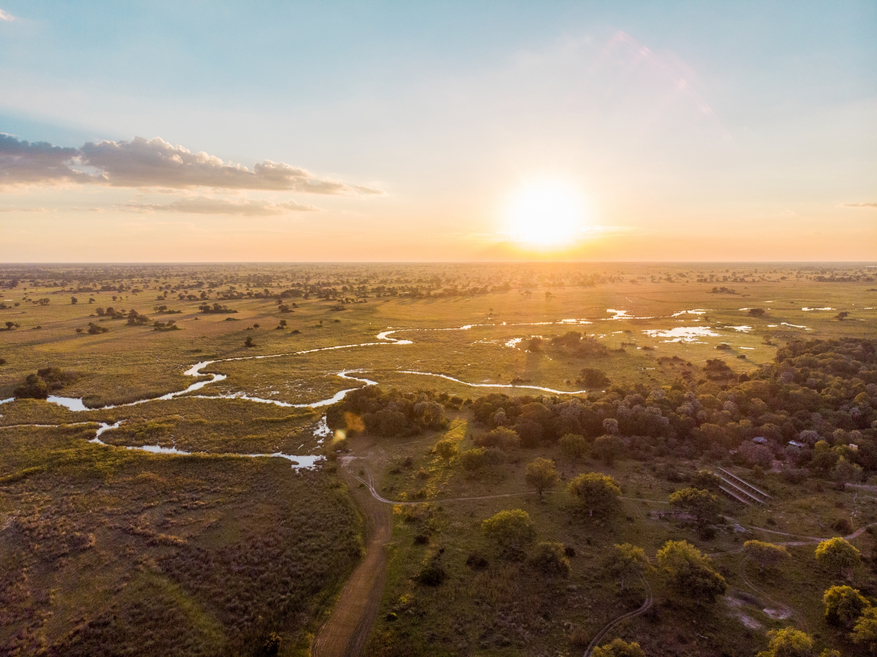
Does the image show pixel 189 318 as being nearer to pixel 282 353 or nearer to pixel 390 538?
pixel 282 353

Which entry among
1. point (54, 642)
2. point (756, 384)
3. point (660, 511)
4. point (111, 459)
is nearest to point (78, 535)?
point (54, 642)

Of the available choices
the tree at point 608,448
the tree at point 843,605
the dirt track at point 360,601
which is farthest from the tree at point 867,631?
the dirt track at point 360,601

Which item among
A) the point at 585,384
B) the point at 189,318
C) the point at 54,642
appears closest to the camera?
the point at 54,642

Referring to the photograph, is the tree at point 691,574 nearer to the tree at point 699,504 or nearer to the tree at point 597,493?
the tree at point 699,504

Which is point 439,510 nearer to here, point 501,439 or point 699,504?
point 501,439

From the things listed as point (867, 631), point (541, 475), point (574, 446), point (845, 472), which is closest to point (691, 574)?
point (867, 631)

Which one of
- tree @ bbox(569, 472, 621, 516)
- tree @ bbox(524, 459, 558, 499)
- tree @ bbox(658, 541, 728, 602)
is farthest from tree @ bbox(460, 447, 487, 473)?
tree @ bbox(658, 541, 728, 602)

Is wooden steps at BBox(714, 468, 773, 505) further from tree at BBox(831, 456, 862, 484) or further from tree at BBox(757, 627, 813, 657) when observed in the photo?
tree at BBox(757, 627, 813, 657)
